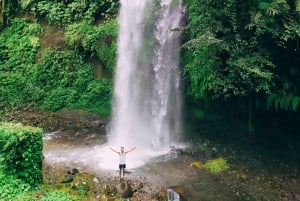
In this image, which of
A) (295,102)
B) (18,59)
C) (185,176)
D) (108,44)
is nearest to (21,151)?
(185,176)

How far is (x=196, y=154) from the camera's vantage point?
49.2 feet

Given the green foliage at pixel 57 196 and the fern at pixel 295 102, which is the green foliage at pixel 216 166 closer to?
the fern at pixel 295 102

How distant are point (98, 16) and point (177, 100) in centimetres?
677

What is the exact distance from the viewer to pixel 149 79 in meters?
16.9

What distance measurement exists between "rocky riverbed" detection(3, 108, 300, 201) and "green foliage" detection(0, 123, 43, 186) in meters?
0.94

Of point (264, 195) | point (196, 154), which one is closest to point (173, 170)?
point (196, 154)

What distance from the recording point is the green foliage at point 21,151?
1105 centimetres

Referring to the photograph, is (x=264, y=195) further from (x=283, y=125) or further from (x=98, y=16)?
(x=98, y=16)

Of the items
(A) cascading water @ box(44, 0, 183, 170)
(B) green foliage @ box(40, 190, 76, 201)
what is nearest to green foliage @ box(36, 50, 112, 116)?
(A) cascading water @ box(44, 0, 183, 170)

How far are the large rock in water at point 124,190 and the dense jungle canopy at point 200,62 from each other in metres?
4.27

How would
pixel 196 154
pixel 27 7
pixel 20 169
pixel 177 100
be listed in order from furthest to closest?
pixel 27 7 → pixel 177 100 → pixel 196 154 → pixel 20 169

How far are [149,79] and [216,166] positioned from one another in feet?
16.2

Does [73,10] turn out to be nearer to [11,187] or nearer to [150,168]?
[150,168]

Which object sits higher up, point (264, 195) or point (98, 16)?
point (98, 16)
